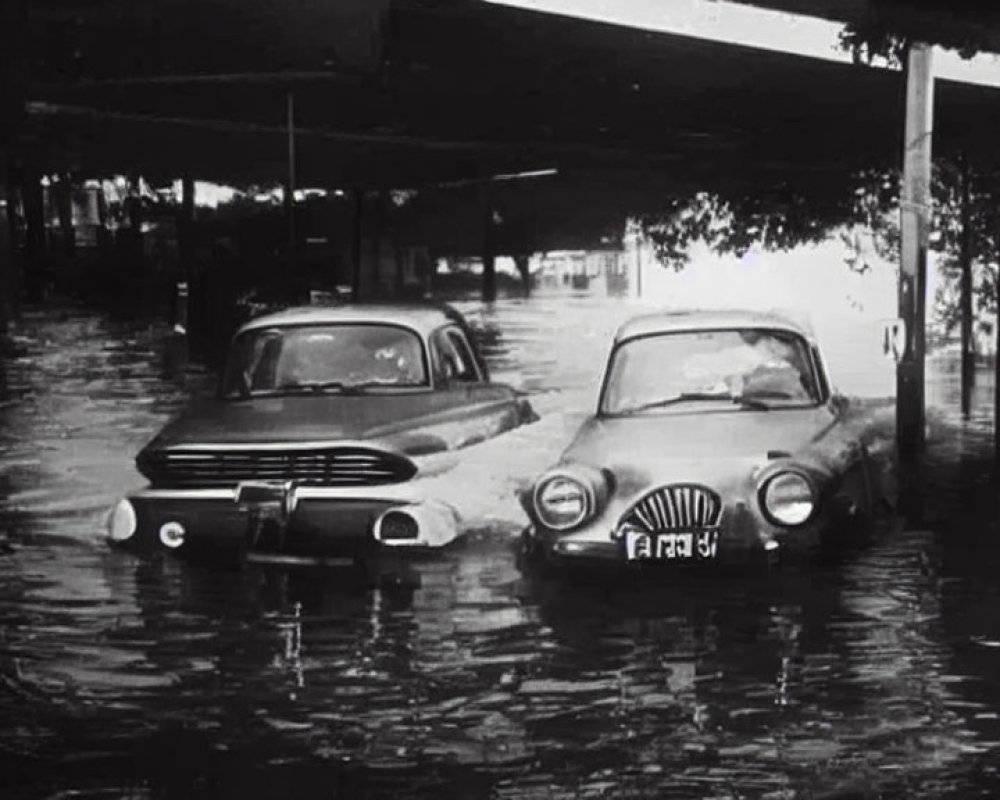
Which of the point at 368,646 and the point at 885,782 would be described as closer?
the point at 885,782

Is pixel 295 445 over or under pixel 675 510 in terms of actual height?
over

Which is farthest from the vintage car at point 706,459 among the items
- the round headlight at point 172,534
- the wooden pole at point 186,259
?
the wooden pole at point 186,259

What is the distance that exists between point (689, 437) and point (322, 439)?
804mm

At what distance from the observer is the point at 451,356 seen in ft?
11.7

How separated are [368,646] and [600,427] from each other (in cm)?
73

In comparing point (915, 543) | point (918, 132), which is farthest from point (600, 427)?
point (918, 132)

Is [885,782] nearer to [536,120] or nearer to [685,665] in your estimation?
[685,665]

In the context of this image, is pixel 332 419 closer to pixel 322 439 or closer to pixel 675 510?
pixel 322 439

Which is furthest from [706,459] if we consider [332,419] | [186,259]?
[186,259]

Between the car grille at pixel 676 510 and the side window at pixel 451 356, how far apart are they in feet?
1.62

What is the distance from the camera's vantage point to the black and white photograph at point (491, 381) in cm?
322

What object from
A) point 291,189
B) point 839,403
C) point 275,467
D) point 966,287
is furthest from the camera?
point 966,287

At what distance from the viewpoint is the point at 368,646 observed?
10.9 feet

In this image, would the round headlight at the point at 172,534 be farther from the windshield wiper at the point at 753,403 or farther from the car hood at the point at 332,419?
the windshield wiper at the point at 753,403
